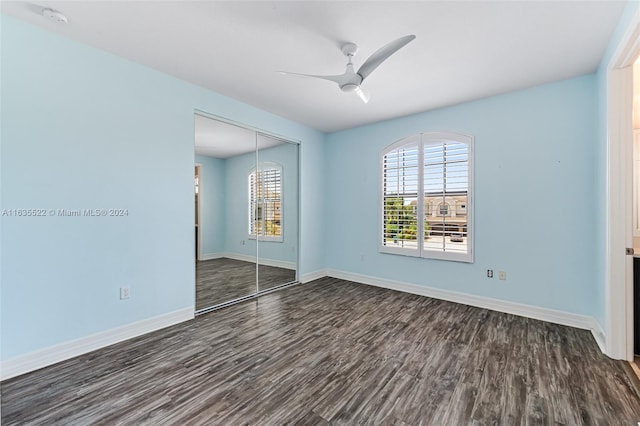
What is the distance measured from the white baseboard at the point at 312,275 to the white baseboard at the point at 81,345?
84.1 inches

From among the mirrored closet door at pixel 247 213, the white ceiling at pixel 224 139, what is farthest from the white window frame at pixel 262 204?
the white ceiling at pixel 224 139

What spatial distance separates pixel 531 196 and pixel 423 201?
1.33m

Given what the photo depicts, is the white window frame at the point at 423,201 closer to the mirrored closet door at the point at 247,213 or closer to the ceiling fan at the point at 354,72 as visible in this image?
the mirrored closet door at the point at 247,213

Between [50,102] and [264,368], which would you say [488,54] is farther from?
[50,102]

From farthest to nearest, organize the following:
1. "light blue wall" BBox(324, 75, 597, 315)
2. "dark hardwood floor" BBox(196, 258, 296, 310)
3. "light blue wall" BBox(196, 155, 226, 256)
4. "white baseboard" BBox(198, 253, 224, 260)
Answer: "white baseboard" BBox(198, 253, 224, 260) < "light blue wall" BBox(196, 155, 226, 256) < "dark hardwood floor" BBox(196, 258, 296, 310) < "light blue wall" BBox(324, 75, 597, 315)

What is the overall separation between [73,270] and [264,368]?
1954 millimetres

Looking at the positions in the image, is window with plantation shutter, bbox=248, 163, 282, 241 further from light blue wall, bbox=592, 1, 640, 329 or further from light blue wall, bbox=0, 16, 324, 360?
light blue wall, bbox=592, 1, 640, 329

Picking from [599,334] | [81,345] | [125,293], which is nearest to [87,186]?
[125,293]

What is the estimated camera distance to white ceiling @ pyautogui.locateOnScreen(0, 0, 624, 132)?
204 cm

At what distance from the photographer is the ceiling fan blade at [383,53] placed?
6.19 ft

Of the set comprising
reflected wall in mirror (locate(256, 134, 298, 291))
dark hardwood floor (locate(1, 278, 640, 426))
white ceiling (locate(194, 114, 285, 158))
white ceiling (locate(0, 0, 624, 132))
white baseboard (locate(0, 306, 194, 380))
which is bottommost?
dark hardwood floor (locate(1, 278, 640, 426))

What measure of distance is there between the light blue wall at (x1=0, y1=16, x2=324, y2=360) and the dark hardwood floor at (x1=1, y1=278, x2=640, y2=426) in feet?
1.52

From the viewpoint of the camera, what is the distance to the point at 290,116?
175 inches

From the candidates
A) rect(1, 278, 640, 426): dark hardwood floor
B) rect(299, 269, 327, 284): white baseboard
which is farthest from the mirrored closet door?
rect(1, 278, 640, 426): dark hardwood floor
